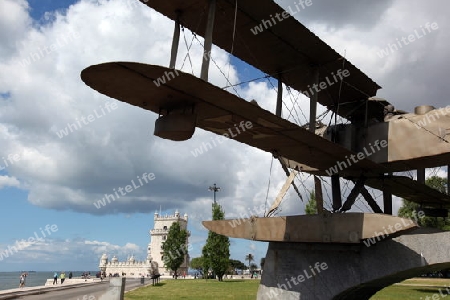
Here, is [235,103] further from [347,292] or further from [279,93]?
[347,292]

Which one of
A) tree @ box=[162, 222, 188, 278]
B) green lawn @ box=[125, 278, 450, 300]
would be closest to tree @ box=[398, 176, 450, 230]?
green lawn @ box=[125, 278, 450, 300]

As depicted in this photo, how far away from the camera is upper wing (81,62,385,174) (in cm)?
659

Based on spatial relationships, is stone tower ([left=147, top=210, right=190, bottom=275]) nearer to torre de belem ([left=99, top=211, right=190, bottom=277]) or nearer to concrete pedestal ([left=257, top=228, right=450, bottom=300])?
torre de belem ([left=99, top=211, right=190, bottom=277])

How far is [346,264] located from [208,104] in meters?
6.65

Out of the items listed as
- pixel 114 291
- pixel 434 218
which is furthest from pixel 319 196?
pixel 434 218

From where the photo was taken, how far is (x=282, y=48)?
→ 11.2m

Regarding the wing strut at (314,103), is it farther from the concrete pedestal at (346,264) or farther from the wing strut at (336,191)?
the concrete pedestal at (346,264)

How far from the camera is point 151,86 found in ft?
23.0

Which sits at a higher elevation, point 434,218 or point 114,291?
point 434,218

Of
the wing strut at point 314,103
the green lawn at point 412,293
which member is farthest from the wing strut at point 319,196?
the green lawn at point 412,293

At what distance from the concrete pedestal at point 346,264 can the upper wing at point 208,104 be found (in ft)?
9.22

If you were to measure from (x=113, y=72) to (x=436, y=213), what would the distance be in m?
18.5

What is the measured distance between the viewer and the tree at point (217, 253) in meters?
A: 49.6

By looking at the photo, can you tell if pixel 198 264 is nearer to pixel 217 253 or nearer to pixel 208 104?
pixel 217 253
